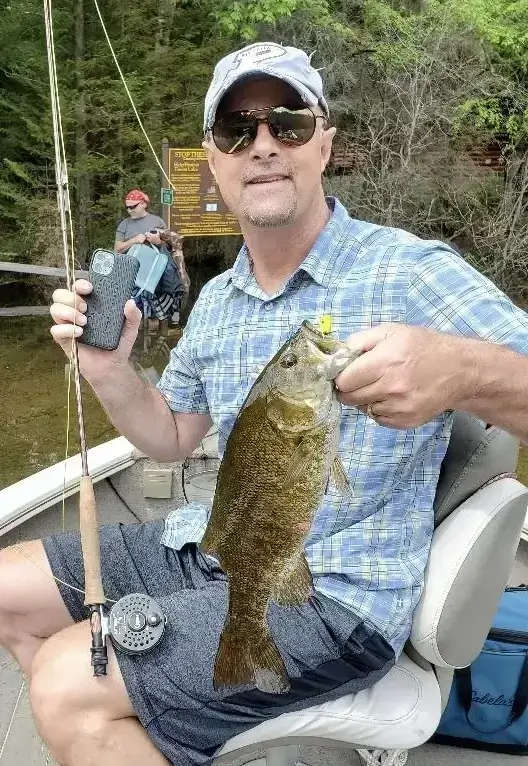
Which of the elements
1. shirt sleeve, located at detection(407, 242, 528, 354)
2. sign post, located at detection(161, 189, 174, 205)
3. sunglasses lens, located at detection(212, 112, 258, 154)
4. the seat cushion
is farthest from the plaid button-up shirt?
sign post, located at detection(161, 189, 174, 205)

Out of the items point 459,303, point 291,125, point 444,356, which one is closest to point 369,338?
point 444,356

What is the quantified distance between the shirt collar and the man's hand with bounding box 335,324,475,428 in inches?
22.1

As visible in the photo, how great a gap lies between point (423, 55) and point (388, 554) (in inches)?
499

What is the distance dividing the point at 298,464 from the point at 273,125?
1.11m

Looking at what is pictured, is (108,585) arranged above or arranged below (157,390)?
below

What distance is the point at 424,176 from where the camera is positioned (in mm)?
12891

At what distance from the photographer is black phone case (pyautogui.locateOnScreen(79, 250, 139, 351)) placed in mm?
1846

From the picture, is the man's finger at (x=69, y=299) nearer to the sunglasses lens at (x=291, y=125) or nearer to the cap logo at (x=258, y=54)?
the sunglasses lens at (x=291, y=125)

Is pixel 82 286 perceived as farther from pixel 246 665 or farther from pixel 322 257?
pixel 246 665

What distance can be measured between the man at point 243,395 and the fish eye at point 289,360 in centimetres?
11

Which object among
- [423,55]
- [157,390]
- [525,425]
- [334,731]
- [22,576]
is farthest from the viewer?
[423,55]

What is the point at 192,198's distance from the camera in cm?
1029

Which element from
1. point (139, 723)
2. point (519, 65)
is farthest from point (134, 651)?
point (519, 65)

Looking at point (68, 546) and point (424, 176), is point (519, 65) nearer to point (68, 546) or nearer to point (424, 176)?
point (424, 176)
